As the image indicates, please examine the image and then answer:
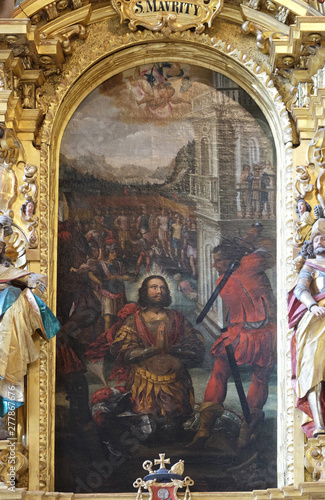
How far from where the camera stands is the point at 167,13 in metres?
12.6

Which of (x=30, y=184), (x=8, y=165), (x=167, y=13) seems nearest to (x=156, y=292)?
(x=30, y=184)

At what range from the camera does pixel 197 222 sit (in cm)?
1226

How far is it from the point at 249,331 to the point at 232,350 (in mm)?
238

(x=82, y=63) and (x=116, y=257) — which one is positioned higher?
(x=82, y=63)

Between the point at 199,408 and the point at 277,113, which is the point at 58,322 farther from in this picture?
the point at 277,113

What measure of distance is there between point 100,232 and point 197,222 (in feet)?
3.03

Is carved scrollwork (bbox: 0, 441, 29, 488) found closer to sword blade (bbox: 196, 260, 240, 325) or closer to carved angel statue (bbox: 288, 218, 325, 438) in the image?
sword blade (bbox: 196, 260, 240, 325)

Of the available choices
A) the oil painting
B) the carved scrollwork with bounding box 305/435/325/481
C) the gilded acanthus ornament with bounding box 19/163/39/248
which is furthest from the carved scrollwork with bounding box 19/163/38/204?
the carved scrollwork with bounding box 305/435/325/481

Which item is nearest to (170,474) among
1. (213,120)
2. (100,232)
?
(100,232)

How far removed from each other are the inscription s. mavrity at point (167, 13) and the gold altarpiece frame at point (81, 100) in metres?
0.10

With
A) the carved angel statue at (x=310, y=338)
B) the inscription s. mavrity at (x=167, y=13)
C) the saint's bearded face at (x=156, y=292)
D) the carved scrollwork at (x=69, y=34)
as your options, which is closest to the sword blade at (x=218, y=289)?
the saint's bearded face at (x=156, y=292)

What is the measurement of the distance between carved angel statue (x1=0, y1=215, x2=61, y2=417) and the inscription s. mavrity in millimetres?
2436

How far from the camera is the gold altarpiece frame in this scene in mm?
11453

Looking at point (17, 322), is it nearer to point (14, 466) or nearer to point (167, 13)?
point (14, 466)
